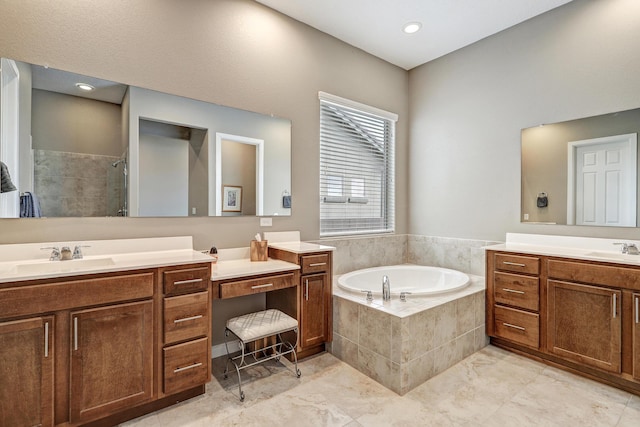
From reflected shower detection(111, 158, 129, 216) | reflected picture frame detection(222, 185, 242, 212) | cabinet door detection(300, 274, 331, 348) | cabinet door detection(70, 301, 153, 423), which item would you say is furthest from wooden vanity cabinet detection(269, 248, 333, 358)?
reflected shower detection(111, 158, 129, 216)

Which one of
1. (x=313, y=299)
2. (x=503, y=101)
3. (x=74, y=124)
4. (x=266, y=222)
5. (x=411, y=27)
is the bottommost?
(x=313, y=299)

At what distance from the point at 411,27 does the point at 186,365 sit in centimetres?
345

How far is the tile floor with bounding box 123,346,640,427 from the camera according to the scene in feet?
5.97

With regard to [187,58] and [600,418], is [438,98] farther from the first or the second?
[600,418]

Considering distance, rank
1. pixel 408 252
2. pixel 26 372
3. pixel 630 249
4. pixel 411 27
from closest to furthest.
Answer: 1. pixel 26 372
2. pixel 630 249
3. pixel 411 27
4. pixel 408 252

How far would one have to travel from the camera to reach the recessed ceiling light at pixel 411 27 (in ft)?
10.1

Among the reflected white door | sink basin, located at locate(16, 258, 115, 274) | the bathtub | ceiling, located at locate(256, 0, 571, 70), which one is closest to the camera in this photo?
sink basin, located at locate(16, 258, 115, 274)

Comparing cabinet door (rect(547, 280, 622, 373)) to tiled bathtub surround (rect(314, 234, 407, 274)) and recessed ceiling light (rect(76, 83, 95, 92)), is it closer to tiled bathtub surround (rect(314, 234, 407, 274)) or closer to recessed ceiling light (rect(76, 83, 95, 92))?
tiled bathtub surround (rect(314, 234, 407, 274))

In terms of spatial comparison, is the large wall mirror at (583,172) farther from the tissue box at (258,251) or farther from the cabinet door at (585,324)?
the tissue box at (258,251)

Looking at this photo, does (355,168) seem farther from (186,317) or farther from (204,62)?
(186,317)

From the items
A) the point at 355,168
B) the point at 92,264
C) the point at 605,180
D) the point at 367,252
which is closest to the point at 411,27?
the point at 355,168

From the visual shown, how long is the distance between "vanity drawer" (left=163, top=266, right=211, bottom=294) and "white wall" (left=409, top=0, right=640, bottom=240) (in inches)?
109

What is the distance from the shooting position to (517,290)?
8.56 ft

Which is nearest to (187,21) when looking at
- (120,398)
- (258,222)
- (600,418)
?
(258,222)
